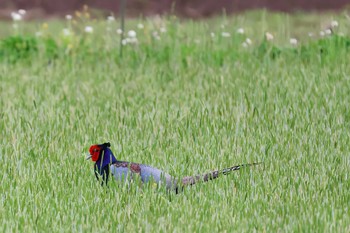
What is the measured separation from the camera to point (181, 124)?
20.2ft

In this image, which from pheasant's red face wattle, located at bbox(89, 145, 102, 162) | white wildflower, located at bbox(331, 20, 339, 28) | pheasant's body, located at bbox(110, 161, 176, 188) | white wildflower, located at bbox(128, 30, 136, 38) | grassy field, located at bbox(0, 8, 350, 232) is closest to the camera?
grassy field, located at bbox(0, 8, 350, 232)

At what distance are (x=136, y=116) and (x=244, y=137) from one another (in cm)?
98

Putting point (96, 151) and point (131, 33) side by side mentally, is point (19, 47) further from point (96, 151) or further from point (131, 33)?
point (96, 151)

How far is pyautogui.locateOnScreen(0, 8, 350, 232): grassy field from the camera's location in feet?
14.4

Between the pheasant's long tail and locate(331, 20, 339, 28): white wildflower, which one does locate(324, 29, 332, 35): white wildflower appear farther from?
the pheasant's long tail

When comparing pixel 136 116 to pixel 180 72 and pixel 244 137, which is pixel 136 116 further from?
pixel 180 72

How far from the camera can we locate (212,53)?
8922 mm

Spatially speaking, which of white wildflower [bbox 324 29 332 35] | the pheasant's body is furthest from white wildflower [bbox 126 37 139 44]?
the pheasant's body

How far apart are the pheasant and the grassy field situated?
0.05 metres

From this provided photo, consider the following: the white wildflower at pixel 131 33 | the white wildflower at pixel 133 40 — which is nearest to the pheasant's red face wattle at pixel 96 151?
the white wildflower at pixel 133 40

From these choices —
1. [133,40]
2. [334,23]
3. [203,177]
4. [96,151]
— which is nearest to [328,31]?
[334,23]

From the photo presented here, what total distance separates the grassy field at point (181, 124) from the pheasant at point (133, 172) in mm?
53

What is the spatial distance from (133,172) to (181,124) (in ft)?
5.26

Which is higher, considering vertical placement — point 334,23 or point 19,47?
point 334,23
